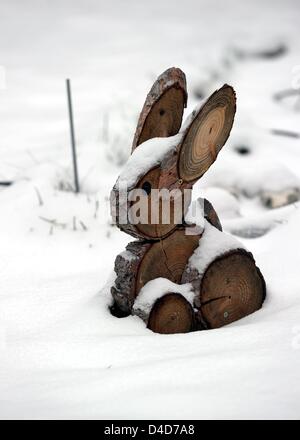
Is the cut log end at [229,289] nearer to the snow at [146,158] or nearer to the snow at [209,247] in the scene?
the snow at [209,247]

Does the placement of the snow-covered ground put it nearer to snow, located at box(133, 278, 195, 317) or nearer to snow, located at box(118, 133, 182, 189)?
snow, located at box(133, 278, 195, 317)

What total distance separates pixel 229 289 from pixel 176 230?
0.32 metres

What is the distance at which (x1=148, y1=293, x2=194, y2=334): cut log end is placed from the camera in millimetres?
1959

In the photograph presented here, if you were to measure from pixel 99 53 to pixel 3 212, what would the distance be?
16.0 feet

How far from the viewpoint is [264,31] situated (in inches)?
327

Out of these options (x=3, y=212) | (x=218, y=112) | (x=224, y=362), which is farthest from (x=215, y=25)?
(x=224, y=362)

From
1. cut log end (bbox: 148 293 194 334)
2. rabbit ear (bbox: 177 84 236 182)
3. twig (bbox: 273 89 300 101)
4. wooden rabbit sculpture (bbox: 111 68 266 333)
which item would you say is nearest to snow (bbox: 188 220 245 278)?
wooden rabbit sculpture (bbox: 111 68 266 333)

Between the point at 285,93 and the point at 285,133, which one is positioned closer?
the point at 285,133

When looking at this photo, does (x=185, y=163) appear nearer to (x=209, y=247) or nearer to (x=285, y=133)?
(x=209, y=247)

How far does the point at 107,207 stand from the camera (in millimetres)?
3756

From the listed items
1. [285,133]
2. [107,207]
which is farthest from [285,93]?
[107,207]

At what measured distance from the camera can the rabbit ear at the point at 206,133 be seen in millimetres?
1873

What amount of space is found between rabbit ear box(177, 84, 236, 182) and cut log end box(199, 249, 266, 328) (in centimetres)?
36
